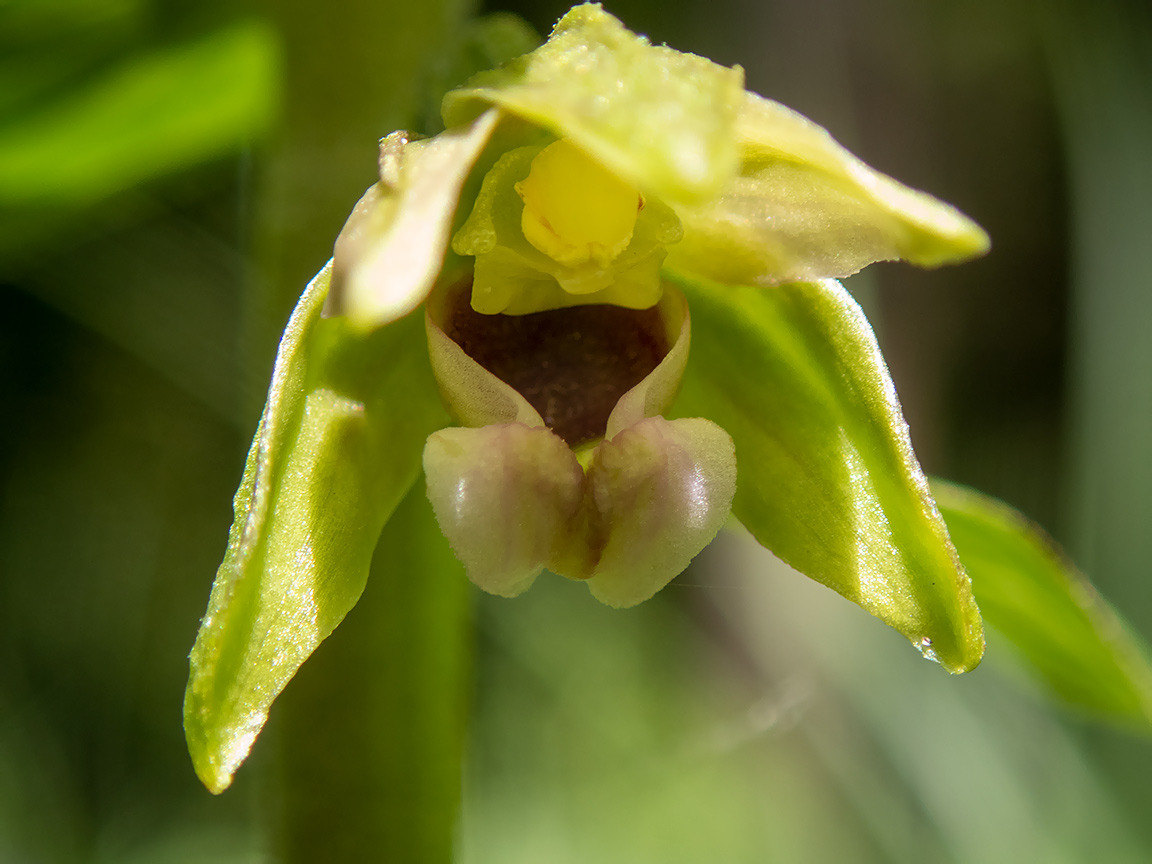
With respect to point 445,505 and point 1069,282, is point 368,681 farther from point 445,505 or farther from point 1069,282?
point 1069,282

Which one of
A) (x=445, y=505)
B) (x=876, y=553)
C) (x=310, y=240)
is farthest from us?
(x=310, y=240)

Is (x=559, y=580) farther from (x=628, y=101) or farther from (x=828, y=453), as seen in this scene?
(x=628, y=101)

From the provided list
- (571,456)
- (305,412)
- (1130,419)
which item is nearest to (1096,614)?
(571,456)

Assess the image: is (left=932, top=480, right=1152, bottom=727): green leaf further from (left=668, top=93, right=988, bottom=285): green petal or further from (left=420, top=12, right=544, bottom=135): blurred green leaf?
(left=420, top=12, right=544, bottom=135): blurred green leaf

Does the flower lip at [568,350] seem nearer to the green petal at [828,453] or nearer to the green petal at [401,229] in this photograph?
the green petal at [828,453]

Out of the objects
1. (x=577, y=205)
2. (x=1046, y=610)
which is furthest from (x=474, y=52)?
(x=1046, y=610)

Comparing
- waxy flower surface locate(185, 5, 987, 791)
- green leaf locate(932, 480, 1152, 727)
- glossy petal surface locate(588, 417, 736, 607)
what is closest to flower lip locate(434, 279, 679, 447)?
waxy flower surface locate(185, 5, 987, 791)
